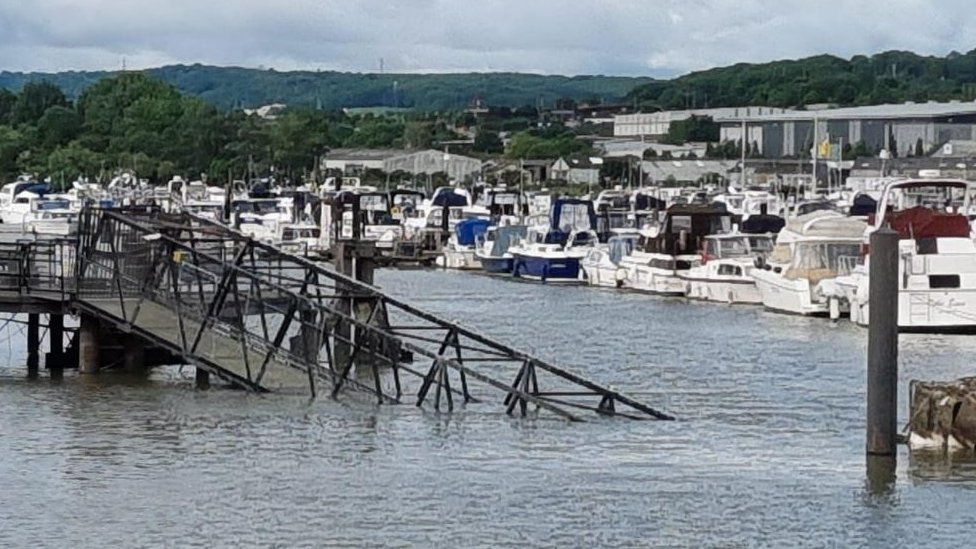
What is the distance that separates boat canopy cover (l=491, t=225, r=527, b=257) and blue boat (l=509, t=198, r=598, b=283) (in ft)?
2.77

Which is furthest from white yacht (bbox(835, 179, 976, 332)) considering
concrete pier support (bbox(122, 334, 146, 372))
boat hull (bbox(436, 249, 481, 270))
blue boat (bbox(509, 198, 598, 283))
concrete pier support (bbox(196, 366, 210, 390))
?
boat hull (bbox(436, 249, 481, 270))

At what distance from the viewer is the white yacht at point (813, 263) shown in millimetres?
69812

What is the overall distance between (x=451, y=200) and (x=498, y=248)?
26.2 meters

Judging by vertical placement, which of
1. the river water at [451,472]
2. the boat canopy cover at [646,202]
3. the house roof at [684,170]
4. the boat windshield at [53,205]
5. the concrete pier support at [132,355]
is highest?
the house roof at [684,170]

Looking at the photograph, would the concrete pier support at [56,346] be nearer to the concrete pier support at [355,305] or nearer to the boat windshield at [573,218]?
the concrete pier support at [355,305]

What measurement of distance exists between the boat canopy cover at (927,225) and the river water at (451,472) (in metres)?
11.7

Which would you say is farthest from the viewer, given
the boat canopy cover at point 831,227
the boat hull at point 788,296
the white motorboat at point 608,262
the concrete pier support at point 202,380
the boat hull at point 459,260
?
the boat hull at point 459,260

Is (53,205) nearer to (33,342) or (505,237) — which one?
(505,237)

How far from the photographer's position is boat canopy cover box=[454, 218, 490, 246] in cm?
11100

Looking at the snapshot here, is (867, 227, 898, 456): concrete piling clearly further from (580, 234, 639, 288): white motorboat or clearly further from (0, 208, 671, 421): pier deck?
(580, 234, 639, 288): white motorboat

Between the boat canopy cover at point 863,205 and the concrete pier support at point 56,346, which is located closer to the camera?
the concrete pier support at point 56,346

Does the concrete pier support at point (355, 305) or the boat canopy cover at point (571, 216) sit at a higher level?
the boat canopy cover at point (571, 216)

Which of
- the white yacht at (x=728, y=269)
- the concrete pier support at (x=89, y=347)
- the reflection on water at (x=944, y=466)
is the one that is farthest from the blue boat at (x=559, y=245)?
the reflection on water at (x=944, y=466)

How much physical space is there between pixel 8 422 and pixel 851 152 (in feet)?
503
